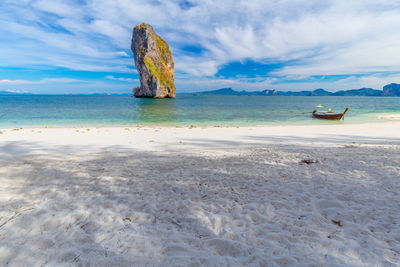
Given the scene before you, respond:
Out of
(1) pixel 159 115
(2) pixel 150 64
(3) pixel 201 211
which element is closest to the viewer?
(3) pixel 201 211

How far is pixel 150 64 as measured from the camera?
109m

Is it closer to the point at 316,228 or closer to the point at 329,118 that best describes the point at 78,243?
the point at 316,228

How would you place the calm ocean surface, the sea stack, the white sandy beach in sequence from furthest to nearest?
the sea stack → the calm ocean surface → the white sandy beach

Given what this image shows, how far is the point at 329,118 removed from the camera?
2823cm

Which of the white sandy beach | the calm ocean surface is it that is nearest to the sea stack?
the calm ocean surface

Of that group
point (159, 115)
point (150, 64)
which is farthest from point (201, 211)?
point (150, 64)

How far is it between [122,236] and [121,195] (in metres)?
1.63

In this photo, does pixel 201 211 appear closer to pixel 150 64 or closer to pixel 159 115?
pixel 159 115

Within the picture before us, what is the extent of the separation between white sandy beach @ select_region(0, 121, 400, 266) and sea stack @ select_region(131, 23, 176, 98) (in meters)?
109

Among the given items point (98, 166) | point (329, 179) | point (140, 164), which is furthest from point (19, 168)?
point (329, 179)

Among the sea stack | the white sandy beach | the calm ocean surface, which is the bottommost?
the calm ocean surface

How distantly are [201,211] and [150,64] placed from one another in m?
116

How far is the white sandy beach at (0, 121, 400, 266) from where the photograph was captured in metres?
2.87

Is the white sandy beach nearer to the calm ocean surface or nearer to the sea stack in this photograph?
the calm ocean surface
